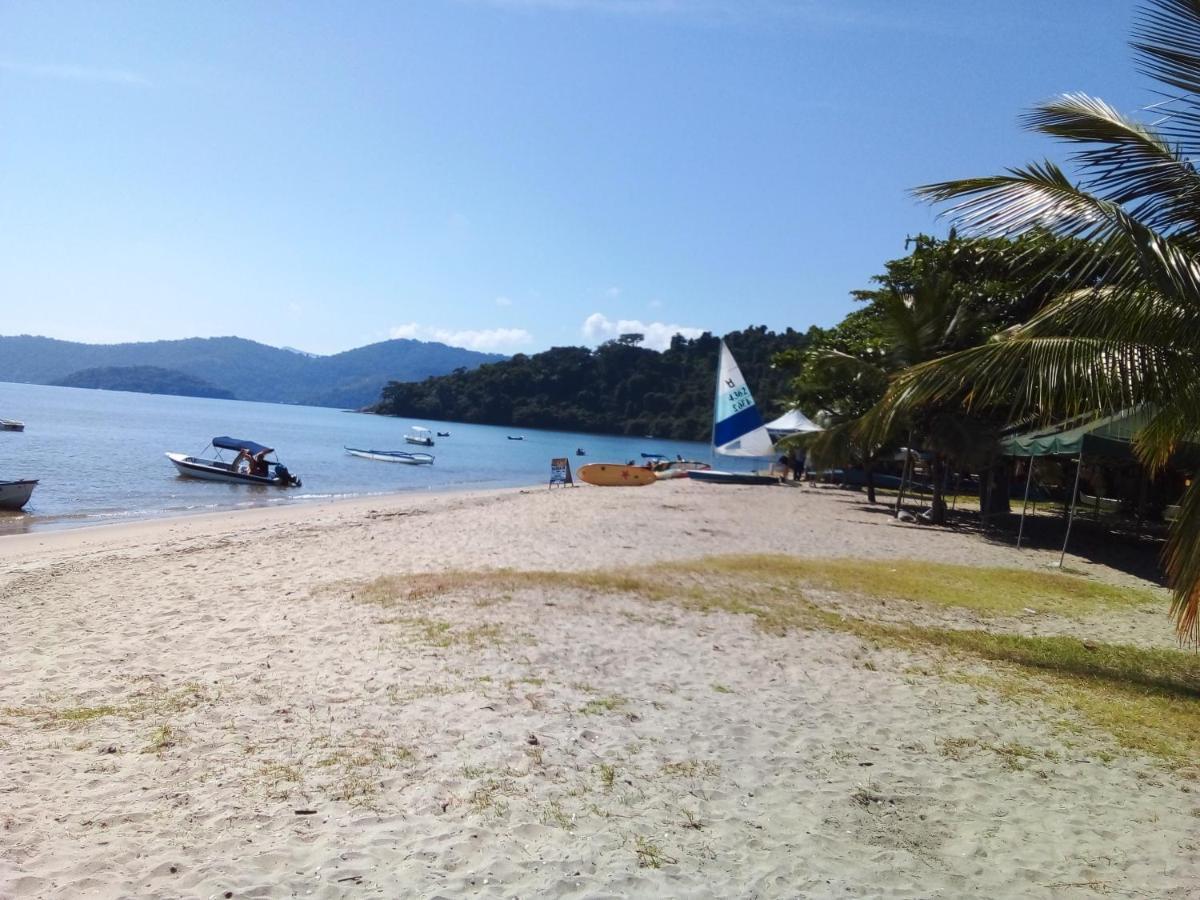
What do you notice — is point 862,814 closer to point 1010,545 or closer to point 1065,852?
point 1065,852

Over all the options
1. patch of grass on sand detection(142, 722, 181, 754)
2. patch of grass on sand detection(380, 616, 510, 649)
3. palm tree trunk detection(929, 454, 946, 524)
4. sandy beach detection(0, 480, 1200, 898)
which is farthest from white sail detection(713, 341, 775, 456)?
patch of grass on sand detection(142, 722, 181, 754)

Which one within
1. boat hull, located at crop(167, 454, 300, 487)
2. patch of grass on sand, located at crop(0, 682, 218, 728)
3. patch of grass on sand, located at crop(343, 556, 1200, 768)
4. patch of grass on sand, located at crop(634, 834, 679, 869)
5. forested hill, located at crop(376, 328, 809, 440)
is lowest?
boat hull, located at crop(167, 454, 300, 487)

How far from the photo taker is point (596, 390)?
135500 mm

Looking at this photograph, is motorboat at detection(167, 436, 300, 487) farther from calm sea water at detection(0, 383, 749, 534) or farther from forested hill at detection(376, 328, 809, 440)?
forested hill at detection(376, 328, 809, 440)

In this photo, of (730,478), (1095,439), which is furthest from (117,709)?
(730,478)

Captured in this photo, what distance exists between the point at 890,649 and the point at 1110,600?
5.36m

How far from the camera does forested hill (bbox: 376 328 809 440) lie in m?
119

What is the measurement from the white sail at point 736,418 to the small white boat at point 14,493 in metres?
22.6

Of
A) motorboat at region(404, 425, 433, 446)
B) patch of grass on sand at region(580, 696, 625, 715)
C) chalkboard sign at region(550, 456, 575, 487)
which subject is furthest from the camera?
motorboat at region(404, 425, 433, 446)

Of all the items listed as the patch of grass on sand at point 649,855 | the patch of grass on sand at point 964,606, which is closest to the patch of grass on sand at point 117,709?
the patch of grass on sand at point 964,606

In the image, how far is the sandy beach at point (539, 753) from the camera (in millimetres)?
3732

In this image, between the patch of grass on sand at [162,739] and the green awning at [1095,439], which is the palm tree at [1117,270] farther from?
the green awning at [1095,439]

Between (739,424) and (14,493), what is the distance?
2342 cm

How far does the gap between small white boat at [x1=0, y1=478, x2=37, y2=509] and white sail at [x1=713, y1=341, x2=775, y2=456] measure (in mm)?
22573
